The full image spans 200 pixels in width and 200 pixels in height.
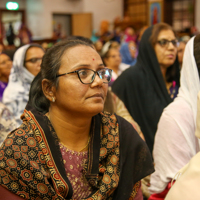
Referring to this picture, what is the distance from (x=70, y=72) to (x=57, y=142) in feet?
1.12

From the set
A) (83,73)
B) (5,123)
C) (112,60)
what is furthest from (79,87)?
(112,60)

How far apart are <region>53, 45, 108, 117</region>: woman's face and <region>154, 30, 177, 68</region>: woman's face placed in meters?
1.56

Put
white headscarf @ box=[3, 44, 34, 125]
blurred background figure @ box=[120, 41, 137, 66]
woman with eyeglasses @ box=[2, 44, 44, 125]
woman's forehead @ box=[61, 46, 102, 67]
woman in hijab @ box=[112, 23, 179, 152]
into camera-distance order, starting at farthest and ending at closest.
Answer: blurred background figure @ box=[120, 41, 137, 66] → woman with eyeglasses @ box=[2, 44, 44, 125] → white headscarf @ box=[3, 44, 34, 125] → woman in hijab @ box=[112, 23, 179, 152] → woman's forehead @ box=[61, 46, 102, 67]

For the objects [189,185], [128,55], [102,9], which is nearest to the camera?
[189,185]

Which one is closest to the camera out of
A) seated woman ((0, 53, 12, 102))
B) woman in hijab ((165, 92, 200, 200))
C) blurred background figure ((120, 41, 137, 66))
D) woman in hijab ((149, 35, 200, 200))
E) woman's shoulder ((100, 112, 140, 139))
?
woman in hijab ((165, 92, 200, 200))

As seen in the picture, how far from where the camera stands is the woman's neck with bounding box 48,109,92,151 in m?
1.41

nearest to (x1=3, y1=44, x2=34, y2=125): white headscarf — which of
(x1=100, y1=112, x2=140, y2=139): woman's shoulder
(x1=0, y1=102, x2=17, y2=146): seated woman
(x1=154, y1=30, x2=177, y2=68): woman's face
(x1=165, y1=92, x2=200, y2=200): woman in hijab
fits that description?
(x1=0, y1=102, x2=17, y2=146): seated woman

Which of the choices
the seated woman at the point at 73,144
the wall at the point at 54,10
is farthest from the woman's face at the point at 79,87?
the wall at the point at 54,10

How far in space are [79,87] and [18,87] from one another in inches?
81.3

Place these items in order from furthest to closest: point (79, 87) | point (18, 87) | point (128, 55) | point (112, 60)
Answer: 1. point (128, 55)
2. point (112, 60)
3. point (18, 87)
4. point (79, 87)

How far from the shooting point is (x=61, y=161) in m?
1.32

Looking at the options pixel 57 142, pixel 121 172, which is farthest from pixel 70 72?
pixel 121 172

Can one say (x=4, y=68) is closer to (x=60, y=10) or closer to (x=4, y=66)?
(x=4, y=66)

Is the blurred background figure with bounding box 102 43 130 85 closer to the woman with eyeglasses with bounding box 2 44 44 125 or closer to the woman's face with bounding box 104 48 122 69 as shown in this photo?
the woman's face with bounding box 104 48 122 69
